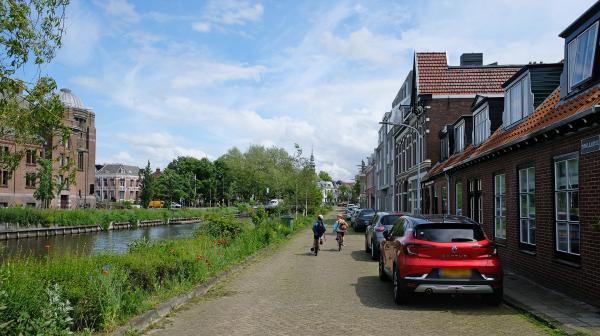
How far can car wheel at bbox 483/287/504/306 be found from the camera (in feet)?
28.5

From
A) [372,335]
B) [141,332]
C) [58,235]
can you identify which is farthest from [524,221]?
[58,235]

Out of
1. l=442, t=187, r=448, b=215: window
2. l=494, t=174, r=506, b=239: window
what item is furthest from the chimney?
l=494, t=174, r=506, b=239: window

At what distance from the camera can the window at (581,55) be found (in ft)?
32.7

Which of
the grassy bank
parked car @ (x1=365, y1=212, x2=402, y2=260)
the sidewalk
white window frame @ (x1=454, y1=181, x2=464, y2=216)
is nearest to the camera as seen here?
the sidewalk

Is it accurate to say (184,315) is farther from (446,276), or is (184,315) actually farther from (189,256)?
(446,276)

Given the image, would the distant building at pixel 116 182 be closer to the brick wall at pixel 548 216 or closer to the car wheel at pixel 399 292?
the brick wall at pixel 548 216

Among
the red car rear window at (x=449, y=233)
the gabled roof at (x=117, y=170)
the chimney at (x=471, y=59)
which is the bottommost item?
the red car rear window at (x=449, y=233)

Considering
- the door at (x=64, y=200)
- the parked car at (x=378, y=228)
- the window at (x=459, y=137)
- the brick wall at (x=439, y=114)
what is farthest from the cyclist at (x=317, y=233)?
the door at (x=64, y=200)

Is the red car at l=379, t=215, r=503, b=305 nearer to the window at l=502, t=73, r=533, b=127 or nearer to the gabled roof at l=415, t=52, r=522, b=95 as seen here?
the window at l=502, t=73, r=533, b=127

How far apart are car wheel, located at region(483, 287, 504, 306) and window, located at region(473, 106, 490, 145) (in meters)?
11.0

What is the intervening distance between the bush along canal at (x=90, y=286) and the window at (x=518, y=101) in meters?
9.67

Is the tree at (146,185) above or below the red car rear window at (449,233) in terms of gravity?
above

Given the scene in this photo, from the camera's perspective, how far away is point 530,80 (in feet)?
46.7

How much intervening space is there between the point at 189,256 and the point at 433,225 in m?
5.37
